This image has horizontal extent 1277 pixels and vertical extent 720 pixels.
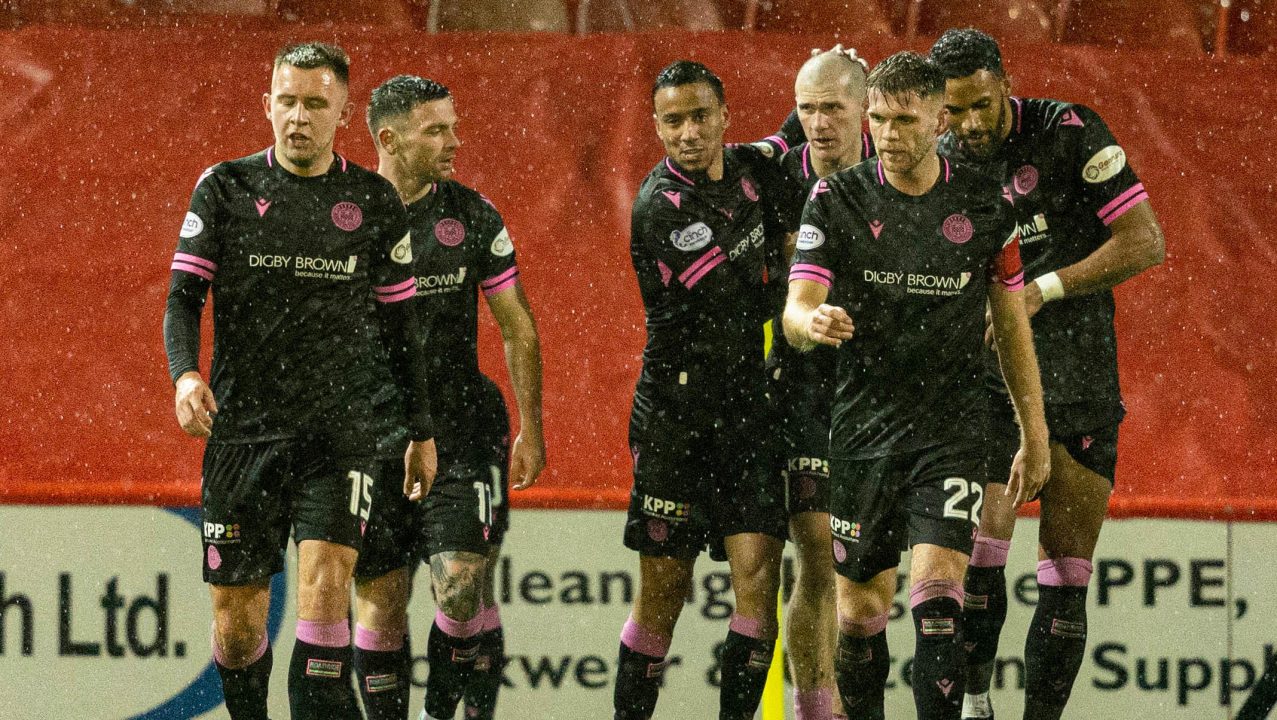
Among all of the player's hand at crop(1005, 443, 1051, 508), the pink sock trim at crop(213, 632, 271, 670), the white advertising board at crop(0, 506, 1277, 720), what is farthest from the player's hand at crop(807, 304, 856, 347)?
the white advertising board at crop(0, 506, 1277, 720)

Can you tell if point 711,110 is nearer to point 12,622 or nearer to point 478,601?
point 478,601

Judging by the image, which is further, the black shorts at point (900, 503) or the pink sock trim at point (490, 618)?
the pink sock trim at point (490, 618)

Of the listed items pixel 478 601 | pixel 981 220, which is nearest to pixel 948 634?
pixel 981 220

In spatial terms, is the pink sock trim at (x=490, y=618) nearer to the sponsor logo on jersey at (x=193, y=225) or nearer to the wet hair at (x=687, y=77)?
the sponsor logo on jersey at (x=193, y=225)

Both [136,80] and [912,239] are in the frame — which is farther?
[136,80]

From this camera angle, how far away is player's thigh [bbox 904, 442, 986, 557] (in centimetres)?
350

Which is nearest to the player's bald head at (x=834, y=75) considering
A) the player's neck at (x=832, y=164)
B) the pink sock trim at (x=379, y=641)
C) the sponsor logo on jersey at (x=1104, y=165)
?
the player's neck at (x=832, y=164)

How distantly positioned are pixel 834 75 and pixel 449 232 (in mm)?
1136

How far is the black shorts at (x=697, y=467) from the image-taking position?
13.4 feet

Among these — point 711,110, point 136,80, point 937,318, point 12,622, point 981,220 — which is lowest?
point 12,622

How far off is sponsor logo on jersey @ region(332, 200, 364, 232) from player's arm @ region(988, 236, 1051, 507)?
1491mm

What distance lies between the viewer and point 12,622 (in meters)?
4.79

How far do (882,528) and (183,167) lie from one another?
387 cm

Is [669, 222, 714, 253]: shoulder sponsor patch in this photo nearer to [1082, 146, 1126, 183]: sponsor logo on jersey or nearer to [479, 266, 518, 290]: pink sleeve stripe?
[479, 266, 518, 290]: pink sleeve stripe
